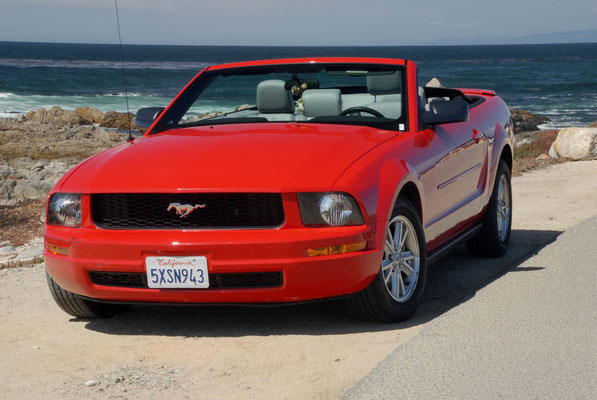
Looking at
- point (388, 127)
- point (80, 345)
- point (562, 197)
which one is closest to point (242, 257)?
point (80, 345)

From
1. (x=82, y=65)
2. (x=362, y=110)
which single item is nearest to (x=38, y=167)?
(x=362, y=110)

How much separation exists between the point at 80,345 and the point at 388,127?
2.23 meters

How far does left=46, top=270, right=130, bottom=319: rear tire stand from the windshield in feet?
4.46

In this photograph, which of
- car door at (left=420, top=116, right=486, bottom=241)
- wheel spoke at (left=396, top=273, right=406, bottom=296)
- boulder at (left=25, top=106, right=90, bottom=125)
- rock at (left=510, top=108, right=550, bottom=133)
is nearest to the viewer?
wheel spoke at (left=396, top=273, right=406, bottom=296)

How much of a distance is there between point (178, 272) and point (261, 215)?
498mm

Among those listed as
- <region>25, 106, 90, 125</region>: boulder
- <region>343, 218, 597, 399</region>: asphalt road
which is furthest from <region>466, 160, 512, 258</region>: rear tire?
<region>25, 106, 90, 125</region>: boulder

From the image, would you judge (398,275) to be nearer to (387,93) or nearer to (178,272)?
(178,272)

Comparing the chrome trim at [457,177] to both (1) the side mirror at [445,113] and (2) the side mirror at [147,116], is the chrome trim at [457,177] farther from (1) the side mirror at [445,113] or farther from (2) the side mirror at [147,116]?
(2) the side mirror at [147,116]

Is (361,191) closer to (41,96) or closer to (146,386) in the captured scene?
(146,386)

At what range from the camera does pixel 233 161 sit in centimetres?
472

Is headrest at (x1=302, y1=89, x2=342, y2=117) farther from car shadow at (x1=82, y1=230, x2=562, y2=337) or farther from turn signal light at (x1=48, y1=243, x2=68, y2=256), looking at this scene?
turn signal light at (x1=48, y1=243, x2=68, y2=256)

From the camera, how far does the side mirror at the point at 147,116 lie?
611cm

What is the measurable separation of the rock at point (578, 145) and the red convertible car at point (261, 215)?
10.1 m

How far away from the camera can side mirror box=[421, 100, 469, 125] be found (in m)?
5.62
